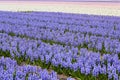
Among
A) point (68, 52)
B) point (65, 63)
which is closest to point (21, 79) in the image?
point (65, 63)

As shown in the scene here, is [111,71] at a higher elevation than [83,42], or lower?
higher

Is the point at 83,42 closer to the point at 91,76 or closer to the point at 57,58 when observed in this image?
the point at 57,58

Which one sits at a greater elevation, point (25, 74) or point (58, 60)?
point (25, 74)

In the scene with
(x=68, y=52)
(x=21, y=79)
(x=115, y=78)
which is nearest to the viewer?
(x=21, y=79)

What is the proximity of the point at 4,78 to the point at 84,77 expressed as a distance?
6.23 ft

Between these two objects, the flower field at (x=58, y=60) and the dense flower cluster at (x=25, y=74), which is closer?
the dense flower cluster at (x=25, y=74)

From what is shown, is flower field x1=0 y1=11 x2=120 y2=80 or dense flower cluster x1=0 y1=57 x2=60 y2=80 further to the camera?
flower field x1=0 y1=11 x2=120 y2=80

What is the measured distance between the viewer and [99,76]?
288 inches

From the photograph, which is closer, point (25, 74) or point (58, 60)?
point (25, 74)

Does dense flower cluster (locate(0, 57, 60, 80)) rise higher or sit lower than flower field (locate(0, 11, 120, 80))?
higher

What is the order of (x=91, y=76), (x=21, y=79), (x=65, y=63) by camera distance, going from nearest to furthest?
(x=21, y=79)
(x=91, y=76)
(x=65, y=63)

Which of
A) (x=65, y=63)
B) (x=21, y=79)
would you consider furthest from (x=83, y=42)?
(x=21, y=79)

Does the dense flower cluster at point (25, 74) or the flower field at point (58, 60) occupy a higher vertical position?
the dense flower cluster at point (25, 74)

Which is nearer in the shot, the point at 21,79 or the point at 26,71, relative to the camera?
the point at 21,79
